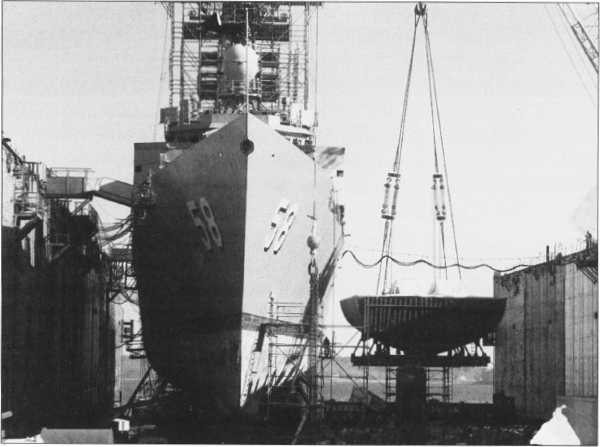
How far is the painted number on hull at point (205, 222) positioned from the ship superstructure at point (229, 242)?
26 millimetres

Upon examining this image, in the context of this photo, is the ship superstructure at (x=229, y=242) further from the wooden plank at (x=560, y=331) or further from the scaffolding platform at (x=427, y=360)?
the wooden plank at (x=560, y=331)

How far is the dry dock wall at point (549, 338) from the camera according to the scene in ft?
57.6

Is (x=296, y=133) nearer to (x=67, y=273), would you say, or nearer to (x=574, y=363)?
(x=67, y=273)

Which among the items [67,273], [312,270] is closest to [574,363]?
[312,270]

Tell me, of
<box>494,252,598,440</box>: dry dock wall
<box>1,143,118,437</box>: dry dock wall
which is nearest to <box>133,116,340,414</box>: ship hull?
<box>1,143,118,437</box>: dry dock wall

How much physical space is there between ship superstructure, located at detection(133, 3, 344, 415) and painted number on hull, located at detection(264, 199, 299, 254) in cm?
3

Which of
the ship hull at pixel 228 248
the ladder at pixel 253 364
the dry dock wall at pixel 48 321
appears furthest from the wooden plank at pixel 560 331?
the dry dock wall at pixel 48 321

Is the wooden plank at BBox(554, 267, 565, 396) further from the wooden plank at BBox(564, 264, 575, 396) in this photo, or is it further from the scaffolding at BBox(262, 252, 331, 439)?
the scaffolding at BBox(262, 252, 331, 439)

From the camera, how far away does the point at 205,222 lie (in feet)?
60.3

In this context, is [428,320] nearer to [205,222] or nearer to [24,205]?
[205,222]

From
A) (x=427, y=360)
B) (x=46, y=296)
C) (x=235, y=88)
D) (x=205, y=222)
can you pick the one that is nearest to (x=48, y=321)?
(x=46, y=296)

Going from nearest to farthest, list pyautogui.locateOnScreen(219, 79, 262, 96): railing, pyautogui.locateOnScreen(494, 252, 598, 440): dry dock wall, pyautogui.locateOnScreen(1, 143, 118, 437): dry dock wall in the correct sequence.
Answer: pyautogui.locateOnScreen(1, 143, 118, 437): dry dock wall
pyautogui.locateOnScreen(494, 252, 598, 440): dry dock wall
pyautogui.locateOnScreen(219, 79, 262, 96): railing

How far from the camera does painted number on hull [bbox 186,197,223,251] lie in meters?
18.1

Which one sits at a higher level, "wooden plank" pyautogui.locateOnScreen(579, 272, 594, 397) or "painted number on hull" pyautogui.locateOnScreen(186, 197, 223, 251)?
"painted number on hull" pyautogui.locateOnScreen(186, 197, 223, 251)
